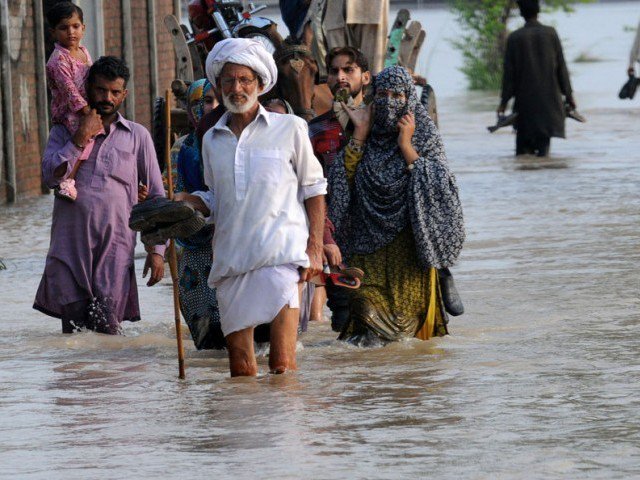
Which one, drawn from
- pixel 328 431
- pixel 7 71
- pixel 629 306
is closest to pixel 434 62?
pixel 7 71

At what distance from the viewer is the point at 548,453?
6.42m

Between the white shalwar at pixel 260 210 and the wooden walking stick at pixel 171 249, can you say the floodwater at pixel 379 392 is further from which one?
the white shalwar at pixel 260 210

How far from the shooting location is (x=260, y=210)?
24.8ft

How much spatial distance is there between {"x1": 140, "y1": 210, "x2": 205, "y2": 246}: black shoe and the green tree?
29279 millimetres

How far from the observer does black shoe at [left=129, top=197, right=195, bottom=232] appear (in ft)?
24.5

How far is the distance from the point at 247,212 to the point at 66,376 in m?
1.48

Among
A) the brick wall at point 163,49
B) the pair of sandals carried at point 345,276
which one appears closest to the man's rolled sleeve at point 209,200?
the pair of sandals carried at point 345,276

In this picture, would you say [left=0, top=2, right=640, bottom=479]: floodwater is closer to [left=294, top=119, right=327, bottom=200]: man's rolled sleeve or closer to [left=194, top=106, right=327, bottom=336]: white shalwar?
[left=194, top=106, right=327, bottom=336]: white shalwar

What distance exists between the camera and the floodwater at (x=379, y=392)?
21.1 ft

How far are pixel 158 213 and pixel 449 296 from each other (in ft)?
7.29

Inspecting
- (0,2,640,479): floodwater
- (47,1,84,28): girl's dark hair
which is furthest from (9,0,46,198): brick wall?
(47,1,84,28): girl's dark hair

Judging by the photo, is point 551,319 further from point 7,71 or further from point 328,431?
point 7,71

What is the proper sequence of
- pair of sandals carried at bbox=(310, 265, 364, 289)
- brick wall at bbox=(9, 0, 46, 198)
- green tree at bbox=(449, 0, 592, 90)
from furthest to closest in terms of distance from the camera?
green tree at bbox=(449, 0, 592, 90) < brick wall at bbox=(9, 0, 46, 198) < pair of sandals carried at bbox=(310, 265, 364, 289)

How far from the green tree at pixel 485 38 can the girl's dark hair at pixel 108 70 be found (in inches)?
1087
